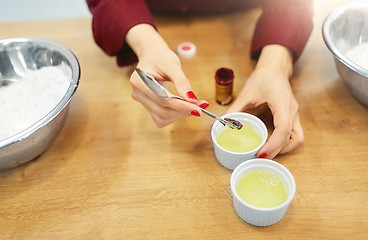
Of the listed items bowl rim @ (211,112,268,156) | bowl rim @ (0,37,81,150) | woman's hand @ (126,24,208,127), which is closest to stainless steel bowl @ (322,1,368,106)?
bowl rim @ (211,112,268,156)

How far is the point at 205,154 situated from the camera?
83 cm

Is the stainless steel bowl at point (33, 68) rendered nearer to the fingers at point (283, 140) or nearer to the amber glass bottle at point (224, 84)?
the amber glass bottle at point (224, 84)

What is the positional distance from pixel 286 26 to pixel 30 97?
29.4 inches

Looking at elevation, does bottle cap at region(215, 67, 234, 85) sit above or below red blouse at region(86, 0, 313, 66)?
below

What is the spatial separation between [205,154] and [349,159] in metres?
0.34

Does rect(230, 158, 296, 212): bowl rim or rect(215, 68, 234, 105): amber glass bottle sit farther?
rect(215, 68, 234, 105): amber glass bottle

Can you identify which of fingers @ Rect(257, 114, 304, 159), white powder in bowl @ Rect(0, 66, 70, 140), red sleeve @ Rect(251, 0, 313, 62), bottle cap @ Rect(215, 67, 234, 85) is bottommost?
fingers @ Rect(257, 114, 304, 159)

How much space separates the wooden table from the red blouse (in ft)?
0.26

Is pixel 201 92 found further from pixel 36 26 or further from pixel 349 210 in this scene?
pixel 36 26

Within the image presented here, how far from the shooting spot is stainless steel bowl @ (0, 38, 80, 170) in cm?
73

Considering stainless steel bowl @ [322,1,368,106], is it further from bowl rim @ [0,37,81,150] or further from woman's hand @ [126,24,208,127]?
bowl rim @ [0,37,81,150]

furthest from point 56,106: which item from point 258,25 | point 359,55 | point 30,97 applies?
point 359,55

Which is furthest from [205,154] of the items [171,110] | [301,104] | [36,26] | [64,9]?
[64,9]

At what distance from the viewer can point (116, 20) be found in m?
0.98
